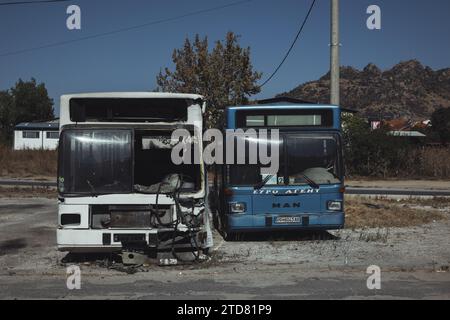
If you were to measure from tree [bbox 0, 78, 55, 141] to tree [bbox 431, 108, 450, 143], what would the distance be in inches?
2303

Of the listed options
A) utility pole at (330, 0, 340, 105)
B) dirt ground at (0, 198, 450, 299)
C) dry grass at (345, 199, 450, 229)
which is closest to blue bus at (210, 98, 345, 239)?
dirt ground at (0, 198, 450, 299)

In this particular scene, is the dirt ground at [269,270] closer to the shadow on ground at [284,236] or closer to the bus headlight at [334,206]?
the shadow on ground at [284,236]

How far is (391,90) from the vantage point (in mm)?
128250

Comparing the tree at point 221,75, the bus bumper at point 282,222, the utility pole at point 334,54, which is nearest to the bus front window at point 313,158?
the bus bumper at point 282,222

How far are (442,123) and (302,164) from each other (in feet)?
244

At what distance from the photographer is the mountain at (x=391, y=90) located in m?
121

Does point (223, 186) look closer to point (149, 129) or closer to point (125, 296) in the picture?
point (149, 129)

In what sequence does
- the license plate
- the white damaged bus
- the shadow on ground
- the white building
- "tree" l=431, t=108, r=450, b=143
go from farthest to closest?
the white building → "tree" l=431, t=108, r=450, b=143 → the shadow on ground → the license plate → the white damaged bus

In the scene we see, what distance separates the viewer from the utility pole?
16328 mm

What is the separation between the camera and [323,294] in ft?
24.5

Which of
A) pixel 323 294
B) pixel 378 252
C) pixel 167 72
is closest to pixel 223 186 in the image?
pixel 378 252

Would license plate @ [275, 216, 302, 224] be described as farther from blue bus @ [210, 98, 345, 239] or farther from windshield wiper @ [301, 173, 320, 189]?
windshield wiper @ [301, 173, 320, 189]

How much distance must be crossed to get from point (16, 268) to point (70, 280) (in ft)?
5.11
